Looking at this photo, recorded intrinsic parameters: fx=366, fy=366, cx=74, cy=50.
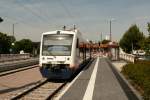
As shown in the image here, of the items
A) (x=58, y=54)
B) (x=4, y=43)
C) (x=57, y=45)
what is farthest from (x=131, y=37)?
(x=58, y=54)

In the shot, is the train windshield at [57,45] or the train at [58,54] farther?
the train windshield at [57,45]

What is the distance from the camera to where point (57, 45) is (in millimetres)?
21391

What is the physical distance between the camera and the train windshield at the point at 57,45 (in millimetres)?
21250

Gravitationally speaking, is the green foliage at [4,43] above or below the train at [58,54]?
above

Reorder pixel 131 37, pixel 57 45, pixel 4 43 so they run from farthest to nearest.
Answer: pixel 4 43 → pixel 131 37 → pixel 57 45

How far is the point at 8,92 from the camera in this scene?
1546 cm

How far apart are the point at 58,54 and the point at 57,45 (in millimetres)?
605

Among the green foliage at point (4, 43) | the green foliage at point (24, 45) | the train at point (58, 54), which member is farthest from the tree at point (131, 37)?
the train at point (58, 54)

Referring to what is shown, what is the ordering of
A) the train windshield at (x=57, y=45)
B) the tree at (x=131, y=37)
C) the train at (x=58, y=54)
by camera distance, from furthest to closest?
the tree at (x=131, y=37)
the train windshield at (x=57, y=45)
the train at (x=58, y=54)

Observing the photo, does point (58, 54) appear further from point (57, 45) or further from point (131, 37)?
point (131, 37)

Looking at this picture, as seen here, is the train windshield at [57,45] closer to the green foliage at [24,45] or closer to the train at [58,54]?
the train at [58,54]

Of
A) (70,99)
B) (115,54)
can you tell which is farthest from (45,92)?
(115,54)

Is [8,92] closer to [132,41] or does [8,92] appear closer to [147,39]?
[147,39]

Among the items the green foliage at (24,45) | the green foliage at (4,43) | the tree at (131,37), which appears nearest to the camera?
the tree at (131,37)
